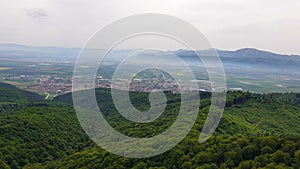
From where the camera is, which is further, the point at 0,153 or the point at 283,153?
the point at 0,153

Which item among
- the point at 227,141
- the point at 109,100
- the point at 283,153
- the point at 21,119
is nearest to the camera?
the point at 283,153

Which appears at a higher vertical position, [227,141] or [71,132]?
[227,141]

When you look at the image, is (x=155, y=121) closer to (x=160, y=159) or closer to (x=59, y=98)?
(x=160, y=159)

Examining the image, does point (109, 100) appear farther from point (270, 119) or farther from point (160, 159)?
point (160, 159)

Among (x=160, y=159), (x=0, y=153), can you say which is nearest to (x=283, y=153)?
(x=160, y=159)

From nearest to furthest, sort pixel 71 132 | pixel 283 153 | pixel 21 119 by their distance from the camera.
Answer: pixel 283 153 → pixel 21 119 → pixel 71 132

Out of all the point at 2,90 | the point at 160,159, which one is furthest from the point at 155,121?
the point at 2,90
